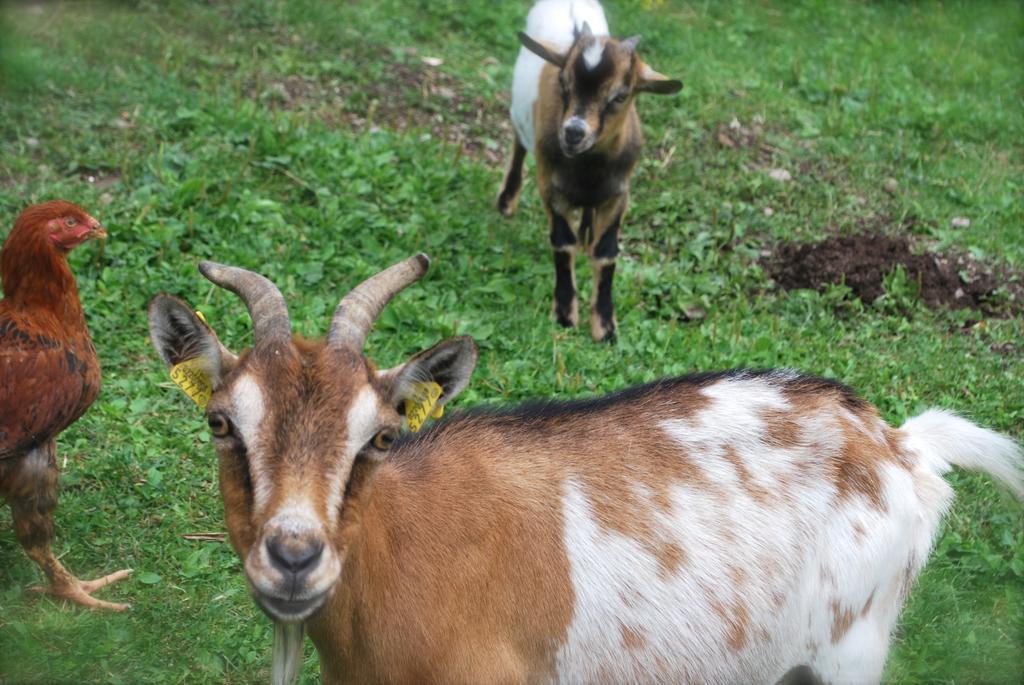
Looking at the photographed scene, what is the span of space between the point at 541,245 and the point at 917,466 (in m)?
3.72

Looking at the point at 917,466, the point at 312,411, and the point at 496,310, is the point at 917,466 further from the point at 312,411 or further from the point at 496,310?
the point at 496,310

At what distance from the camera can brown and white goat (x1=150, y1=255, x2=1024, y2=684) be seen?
306 cm

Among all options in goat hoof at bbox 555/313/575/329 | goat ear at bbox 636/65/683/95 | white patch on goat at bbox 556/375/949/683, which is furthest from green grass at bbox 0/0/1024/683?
goat ear at bbox 636/65/683/95

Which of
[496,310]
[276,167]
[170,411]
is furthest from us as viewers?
[276,167]

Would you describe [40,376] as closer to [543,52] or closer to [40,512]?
[40,512]

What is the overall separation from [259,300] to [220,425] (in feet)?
1.34

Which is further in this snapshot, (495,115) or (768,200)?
(495,115)

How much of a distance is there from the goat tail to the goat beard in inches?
86.3

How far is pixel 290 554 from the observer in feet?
9.08

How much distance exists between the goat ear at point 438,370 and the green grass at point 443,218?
1386 millimetres

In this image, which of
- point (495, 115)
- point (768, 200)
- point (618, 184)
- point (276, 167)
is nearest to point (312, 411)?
point (618, 184)

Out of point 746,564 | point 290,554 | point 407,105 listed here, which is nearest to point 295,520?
point 290,554

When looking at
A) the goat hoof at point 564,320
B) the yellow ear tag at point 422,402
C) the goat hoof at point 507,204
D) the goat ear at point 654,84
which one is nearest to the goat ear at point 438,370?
the yellow ear tag at point 422,402

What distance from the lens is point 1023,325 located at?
659cm
